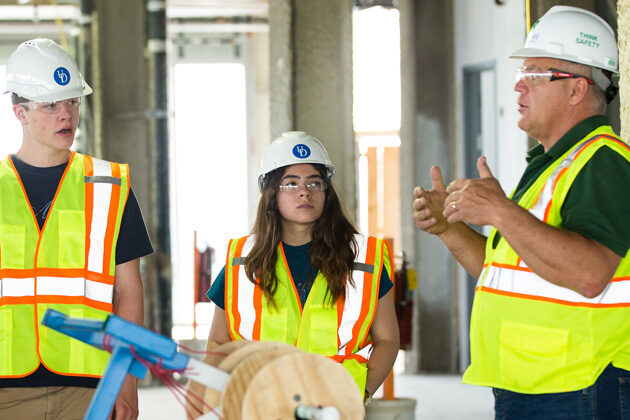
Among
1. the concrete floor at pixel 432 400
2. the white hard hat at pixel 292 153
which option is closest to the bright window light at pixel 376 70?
the concrete floor at pixel 432 400

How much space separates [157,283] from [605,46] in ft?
23.7

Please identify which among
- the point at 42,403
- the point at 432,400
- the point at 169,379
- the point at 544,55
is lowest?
the point at 432,400

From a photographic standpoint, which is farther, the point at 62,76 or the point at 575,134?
the point at 62,76

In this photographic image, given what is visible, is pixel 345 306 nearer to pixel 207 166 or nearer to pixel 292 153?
pixel 292 153

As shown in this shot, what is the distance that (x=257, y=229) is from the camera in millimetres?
3848

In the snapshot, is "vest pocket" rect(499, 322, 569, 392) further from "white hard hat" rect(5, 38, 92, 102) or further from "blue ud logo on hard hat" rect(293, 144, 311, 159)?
"white hard hat" rect(5, 38, 92, 102)

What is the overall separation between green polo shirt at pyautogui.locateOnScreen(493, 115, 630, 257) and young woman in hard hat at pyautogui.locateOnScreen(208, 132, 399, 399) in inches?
47.8

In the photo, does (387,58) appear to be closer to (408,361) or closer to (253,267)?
(408,361)

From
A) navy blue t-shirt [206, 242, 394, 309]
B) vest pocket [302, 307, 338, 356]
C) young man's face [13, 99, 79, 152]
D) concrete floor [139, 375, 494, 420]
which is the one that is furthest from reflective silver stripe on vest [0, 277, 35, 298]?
concrete floor [139, 375, 494, 420]

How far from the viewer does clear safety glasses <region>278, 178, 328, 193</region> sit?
3.82m

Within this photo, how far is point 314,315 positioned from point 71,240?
1.00 metres

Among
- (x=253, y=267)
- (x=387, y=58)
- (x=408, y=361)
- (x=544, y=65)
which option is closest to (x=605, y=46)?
(x=544, y=65)

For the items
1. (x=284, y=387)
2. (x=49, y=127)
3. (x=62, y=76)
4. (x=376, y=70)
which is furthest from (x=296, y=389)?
(x=376, y=70)

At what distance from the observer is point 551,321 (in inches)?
104
